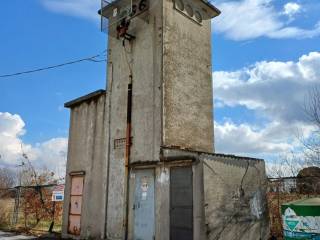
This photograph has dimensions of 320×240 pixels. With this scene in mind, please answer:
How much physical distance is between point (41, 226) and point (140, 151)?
8293 mm

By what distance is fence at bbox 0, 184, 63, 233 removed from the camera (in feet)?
58.0

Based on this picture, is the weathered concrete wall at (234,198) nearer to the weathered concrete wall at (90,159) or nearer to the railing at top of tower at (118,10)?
the weathered concrete wall at (90,159)

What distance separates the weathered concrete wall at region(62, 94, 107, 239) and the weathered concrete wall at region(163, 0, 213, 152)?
125 inches

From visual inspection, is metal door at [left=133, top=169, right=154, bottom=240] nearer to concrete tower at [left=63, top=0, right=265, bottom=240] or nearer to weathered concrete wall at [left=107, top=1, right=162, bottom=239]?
concrete tower at [left=63, top=0, right=265, bottom=240]

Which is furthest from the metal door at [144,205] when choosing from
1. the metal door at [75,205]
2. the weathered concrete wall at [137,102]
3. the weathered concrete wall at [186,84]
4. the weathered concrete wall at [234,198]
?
the metal door at [75,205]

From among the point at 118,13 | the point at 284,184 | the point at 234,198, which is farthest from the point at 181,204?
the point at 118,13

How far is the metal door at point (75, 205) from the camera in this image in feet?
45.0

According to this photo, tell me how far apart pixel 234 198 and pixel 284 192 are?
1898 mm

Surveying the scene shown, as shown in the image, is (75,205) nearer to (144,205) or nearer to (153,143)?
(144,205)

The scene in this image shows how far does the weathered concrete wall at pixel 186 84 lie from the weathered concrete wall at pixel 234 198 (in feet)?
5.87

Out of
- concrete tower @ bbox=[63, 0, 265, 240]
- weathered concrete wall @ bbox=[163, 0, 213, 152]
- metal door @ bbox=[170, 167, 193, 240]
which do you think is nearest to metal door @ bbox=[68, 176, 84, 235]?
concrete tower @ bbox=[63, 0, 265, 240]

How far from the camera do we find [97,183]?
Result: 43.3ft

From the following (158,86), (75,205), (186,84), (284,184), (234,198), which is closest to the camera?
(234,198)

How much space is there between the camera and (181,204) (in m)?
9.96
